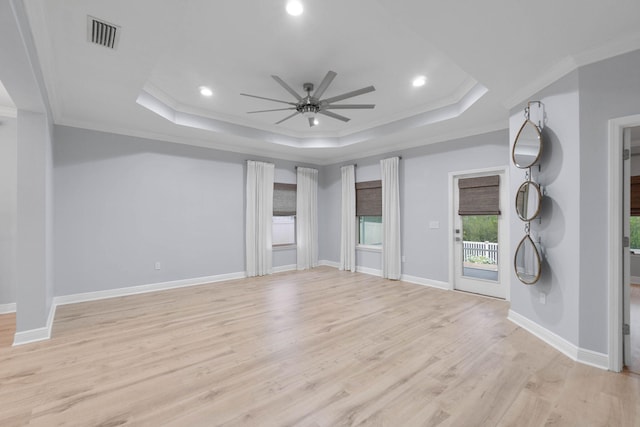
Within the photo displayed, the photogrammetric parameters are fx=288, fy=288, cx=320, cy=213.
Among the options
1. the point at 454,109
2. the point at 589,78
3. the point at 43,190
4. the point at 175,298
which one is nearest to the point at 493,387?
the point at 589,78

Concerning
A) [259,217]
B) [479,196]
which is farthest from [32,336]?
[479,196]

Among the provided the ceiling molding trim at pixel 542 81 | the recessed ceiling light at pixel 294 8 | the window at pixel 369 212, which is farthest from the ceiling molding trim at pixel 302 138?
the recessed ceiling light at pixel 294 8

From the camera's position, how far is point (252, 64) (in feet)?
10.9

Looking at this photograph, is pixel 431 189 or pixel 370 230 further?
pixel 370 230

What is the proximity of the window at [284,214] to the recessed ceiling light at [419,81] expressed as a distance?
3.80 metres

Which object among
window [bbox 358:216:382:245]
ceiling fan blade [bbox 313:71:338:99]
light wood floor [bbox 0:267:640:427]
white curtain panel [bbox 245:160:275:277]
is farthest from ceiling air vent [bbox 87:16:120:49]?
window [bbox 358:216:382:245]

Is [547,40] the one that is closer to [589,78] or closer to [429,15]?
[589,78]

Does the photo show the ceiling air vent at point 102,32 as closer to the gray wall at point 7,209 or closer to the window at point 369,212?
the gray wall at point 7,209

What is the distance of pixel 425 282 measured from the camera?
17.7 feet

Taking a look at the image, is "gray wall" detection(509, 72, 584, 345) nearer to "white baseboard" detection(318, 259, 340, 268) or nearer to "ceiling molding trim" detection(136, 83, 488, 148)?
"ceiling molding trim" detection(136, 83, 488, 148)

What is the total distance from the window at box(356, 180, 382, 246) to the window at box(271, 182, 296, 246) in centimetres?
159

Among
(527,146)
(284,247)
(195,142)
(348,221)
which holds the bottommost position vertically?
(284,247)

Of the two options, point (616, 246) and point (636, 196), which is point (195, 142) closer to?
point (616, 246)

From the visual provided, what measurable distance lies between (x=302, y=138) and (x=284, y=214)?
183 centimetres
